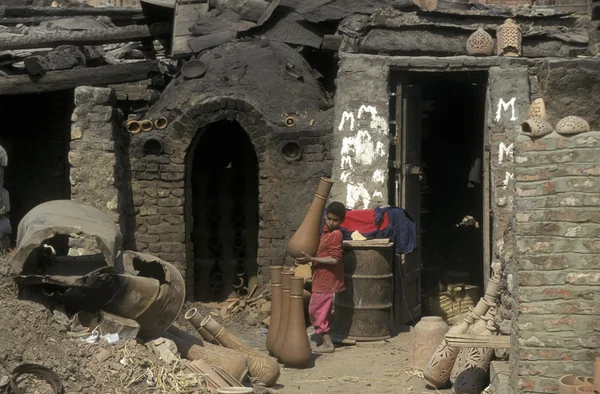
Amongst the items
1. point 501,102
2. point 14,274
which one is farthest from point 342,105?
point 14,274

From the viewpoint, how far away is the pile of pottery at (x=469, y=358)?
317 inches

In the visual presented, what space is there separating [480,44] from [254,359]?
15.4 ft

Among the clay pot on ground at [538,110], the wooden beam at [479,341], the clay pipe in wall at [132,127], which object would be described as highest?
the clay pipe in wall at [132,127]

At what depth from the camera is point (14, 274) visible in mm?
7562

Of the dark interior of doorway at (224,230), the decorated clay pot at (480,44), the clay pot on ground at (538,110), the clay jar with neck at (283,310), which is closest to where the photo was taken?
the clay pot on ground at (538,110)

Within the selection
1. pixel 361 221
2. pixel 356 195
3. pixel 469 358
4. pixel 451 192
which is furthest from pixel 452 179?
pixel 469 358

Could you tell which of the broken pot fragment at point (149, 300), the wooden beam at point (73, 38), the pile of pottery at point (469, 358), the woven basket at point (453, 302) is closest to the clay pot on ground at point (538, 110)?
the pile of pottery at point (469, 358)

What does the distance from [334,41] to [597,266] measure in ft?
25.6

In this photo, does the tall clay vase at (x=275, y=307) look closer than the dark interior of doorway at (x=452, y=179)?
Yes

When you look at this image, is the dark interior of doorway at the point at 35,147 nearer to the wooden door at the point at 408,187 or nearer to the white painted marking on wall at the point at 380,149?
the wooden door at the point at 408,187

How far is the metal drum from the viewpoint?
412 inches

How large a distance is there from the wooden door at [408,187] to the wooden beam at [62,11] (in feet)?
24.0

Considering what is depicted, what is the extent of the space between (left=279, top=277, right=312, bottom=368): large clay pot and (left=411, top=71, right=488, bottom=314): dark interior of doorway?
13.8 feet

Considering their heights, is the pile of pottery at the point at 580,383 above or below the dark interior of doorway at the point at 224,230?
below
